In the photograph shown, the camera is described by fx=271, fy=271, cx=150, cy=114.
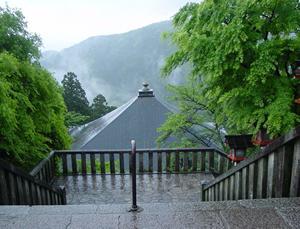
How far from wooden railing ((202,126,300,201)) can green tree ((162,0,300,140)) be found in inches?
26.7

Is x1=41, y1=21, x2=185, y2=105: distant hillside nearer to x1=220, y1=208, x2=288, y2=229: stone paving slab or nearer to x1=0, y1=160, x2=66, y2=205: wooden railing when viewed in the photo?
x1=0, y1=160, x2=66, y2=205: wooden railing

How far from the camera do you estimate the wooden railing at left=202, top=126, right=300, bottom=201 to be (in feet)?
5.86

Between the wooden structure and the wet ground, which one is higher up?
the wooden structure

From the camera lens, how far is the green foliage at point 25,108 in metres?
3.24

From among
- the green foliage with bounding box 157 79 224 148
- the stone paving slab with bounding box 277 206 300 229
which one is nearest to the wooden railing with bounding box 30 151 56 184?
the stone paving slab with bounding box 277 206 300 229

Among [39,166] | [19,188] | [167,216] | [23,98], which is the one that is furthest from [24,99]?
[167,216]

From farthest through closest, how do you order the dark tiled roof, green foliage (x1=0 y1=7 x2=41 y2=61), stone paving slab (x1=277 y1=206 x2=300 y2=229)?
the dark tiled roof < green foliage (x1=0 y1=7 x2=41 y2=61) < stone paving slab (x1=277 y1=206 x2=300 y2=229)

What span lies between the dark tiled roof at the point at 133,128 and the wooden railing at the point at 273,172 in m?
8.09

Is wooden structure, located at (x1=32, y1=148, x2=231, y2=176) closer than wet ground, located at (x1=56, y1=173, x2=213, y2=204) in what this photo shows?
No

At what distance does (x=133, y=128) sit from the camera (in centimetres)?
1063

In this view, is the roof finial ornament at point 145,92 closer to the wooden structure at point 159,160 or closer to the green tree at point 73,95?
the wooden structure at point 159,160

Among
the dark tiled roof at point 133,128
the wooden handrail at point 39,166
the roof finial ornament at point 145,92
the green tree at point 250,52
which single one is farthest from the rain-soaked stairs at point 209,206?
the roof finial ornament at point 145,92

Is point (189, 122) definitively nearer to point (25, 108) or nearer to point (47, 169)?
point (47, 169)

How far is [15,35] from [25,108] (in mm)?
1626
